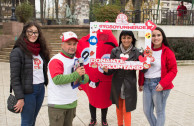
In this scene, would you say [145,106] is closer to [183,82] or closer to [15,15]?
[183,82]

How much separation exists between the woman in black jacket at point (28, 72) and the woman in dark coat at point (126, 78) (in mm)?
950

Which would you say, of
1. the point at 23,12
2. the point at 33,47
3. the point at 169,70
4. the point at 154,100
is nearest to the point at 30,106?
the point at 33,47

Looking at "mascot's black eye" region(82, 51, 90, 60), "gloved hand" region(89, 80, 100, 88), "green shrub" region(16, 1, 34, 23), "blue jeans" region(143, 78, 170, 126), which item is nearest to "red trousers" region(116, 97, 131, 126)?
"blue jeans" region(143, 78, 170, 126)

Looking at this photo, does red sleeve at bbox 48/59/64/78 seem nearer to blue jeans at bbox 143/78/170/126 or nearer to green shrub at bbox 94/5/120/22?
blue jeans at bbox 143/78/170/126

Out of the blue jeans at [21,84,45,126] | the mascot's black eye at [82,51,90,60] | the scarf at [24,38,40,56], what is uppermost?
the scarf at [24,38,40,56]

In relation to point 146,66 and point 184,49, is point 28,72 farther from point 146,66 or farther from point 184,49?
point 184,49

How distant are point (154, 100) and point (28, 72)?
1.78 meters

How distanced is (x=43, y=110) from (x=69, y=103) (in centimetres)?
231

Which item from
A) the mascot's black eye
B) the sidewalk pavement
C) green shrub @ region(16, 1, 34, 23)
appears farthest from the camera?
green shrub @ region(16, 1, 34, 23)

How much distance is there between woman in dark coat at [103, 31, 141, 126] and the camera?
2.95 meters

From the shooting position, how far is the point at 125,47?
3018 mm

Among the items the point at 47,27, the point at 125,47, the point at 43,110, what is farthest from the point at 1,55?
the point at 125,47

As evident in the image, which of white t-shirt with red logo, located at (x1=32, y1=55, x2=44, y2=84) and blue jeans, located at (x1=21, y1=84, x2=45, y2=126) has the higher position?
white t-shirt with red logo, located at (x1=32, y1=55, x2=44, y2=84)

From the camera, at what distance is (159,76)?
2.86m
